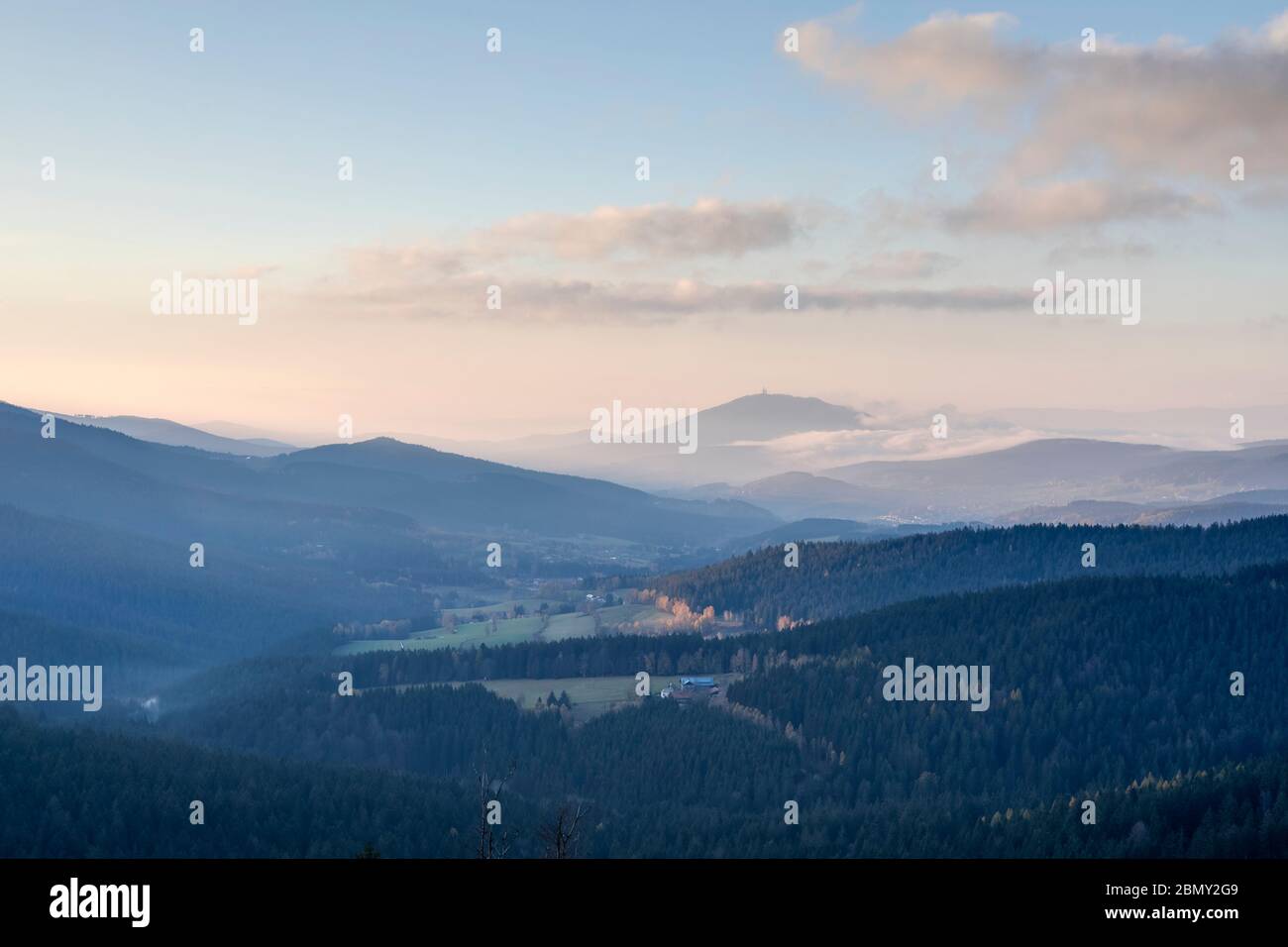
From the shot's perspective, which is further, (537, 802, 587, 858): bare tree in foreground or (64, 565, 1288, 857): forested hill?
(64, 565, 1288, 857): forested hill

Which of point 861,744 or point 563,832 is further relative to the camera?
point 861,744

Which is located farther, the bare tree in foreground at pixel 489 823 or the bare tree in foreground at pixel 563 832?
the bare tree in foreground at pixel 563 832

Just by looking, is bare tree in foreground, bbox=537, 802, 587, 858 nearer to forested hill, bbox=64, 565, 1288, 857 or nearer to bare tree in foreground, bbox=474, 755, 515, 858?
bare tree in foreground, bbox=474, 755, 515, 858

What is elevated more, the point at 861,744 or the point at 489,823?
the point at 489,823

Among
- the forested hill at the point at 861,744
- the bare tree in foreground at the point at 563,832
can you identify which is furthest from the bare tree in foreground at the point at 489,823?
the forested hill at the point at 861,744

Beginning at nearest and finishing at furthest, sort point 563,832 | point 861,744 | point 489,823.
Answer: point 563,832 → point 489,823 → point 861,744

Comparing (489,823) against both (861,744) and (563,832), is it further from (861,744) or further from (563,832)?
(861,744)

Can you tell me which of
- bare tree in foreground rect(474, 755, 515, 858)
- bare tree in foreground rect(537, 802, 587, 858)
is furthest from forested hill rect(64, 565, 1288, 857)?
bare tree in foreground rect(474, 755, 515, 858)

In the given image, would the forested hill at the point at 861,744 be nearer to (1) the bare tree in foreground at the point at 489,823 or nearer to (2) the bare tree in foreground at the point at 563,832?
(2) the bare tree in foreground at the point at 563,832

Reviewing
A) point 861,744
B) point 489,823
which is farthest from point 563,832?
point 861,744
